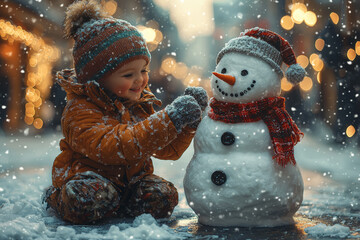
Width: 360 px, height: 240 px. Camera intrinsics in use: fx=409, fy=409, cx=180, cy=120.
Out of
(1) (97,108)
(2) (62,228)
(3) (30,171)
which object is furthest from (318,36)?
(2) (62,228)

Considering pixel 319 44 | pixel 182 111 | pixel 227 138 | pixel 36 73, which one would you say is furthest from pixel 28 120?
pixel 227 138

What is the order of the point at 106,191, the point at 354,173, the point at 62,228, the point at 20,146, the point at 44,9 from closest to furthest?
the point at 62,228 < the point at 106,191 < the point at 354,173 < the point at 20,146 < the point at 44,9

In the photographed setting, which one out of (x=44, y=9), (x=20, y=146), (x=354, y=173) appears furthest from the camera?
(x=44, y=9)

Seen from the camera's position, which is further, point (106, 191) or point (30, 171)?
point (30, 171)

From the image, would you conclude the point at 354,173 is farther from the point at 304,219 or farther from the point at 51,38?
the point at 51,38

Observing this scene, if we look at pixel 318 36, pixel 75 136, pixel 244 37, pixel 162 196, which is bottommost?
pixel 162 196

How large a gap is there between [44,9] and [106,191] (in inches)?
358

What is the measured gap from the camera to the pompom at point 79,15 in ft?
10.0

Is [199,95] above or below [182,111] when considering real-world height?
above

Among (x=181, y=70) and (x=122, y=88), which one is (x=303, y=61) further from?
(x=122, y=88)

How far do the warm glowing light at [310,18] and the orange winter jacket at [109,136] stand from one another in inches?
235

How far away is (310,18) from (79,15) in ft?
20.7

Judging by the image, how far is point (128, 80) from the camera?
9.58 feet

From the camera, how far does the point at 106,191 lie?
9.00 ft
